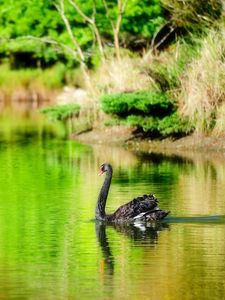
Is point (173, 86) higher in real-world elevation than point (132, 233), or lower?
higher

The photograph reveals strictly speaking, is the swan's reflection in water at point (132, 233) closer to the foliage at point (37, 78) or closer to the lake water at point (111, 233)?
the lake water at point (111, 233)

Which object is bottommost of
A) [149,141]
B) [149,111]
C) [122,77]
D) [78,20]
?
[149,141]

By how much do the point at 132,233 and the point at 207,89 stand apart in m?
13.6

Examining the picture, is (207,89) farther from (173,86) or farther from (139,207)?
(139,207)

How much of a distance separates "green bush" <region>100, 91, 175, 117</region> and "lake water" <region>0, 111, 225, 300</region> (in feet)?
6.47

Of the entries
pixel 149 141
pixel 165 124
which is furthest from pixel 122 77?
pixel 165 124

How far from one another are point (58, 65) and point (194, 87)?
3594 cm

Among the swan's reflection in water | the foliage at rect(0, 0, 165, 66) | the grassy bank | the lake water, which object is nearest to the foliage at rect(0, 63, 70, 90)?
the foliage at rect(0, 0, 165, 66)

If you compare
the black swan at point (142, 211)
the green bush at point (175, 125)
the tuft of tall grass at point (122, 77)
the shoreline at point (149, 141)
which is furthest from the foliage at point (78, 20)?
the black swan at point (142, 211)

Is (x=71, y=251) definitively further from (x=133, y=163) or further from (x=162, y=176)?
(x=133, y=163)

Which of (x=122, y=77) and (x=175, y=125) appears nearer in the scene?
(x=175, y=125)

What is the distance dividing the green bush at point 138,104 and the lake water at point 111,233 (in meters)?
1.97

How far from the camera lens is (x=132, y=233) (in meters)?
18.8

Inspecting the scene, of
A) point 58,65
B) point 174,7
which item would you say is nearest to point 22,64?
point 58,65
